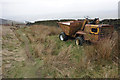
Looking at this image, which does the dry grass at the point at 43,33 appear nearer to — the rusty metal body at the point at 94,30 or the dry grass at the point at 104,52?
the rusty metal body at the point at 94,30

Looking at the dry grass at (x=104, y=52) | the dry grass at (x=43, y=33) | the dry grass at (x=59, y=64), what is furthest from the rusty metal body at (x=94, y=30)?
the dry grass at (x=43, y=33)

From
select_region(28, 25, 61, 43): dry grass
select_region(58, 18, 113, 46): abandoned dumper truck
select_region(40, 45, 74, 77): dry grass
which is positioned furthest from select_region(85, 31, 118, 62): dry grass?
select_region(28, 25, 61, 43): dry grass

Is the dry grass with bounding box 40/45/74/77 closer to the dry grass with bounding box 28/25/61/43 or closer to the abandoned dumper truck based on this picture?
the abandoned dumper truck

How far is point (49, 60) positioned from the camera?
3.78 metres

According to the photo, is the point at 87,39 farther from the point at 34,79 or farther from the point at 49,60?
the point at 34,79

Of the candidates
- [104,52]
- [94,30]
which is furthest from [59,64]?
[94,30]

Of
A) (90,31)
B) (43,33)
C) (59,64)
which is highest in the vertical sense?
(90,31)

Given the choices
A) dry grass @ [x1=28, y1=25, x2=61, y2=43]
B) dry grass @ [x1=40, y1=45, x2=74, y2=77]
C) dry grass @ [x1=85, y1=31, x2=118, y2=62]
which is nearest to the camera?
dry grass @ [x1=40, y1=45, x2=74, y2=77]

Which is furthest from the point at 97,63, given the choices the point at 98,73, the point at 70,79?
the point at 70,79

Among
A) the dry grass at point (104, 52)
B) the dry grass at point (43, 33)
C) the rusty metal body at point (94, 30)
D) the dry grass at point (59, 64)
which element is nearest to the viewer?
the dry grass at point (59, 64)

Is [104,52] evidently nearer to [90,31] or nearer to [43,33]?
[90,31]

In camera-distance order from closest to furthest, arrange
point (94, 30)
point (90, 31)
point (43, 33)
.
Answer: point (94, 30) < point (90, 31) < point (43, 33)

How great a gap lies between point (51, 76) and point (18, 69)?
1336 millimetres

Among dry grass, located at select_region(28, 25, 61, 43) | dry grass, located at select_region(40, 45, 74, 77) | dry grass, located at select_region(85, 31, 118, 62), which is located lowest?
dry grass, located at select_region(40, 45, 74, 77)
